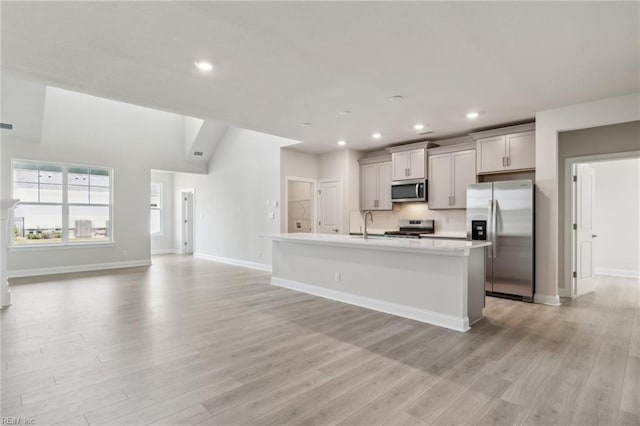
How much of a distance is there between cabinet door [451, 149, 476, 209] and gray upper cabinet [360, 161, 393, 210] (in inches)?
53.7

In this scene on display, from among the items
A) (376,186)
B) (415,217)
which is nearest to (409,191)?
(415,217)

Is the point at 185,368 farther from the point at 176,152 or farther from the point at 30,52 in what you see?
the point at 176,152

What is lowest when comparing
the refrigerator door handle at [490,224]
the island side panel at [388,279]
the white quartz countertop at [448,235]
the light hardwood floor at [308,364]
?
the light hardwood floor at [308,364]

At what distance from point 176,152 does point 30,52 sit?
18.7ft

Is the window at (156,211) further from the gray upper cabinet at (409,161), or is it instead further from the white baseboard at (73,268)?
the gray upper cabinet at (409,161)

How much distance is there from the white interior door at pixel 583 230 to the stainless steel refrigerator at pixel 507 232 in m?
1.06

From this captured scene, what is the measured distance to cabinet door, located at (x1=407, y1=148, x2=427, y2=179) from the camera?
614cm

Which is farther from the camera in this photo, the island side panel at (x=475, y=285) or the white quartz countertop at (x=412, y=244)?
the island side panel at (x=475, y=285)

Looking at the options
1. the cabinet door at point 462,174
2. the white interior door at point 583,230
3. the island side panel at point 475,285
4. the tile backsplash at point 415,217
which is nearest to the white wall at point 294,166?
the tile backsplash at point 415,217

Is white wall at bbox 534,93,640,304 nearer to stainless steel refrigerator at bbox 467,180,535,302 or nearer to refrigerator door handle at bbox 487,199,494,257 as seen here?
stainless steel refrigerator at bbox 467,180,535,302

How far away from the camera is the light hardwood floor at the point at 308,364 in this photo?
2010mm

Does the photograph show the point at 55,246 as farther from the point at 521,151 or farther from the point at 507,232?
the point at 521,151

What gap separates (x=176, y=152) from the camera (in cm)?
845

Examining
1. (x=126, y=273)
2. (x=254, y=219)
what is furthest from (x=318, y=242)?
(x=126, y=273)
